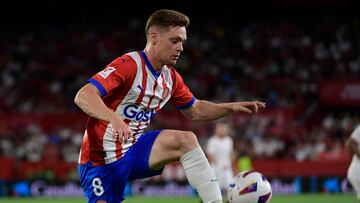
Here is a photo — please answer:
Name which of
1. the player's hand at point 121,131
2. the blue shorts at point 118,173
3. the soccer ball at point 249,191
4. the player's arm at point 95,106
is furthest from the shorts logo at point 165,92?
the player's hand at point 121,131

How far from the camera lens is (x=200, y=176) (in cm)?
550

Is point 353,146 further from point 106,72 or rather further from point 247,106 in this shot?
point 106,72

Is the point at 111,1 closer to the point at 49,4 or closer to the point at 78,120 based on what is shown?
the point at 49,4

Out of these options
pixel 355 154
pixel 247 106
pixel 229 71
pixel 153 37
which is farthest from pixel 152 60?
pixel 229 71

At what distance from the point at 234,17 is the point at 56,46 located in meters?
7.13

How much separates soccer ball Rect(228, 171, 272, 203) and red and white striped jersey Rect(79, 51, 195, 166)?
3.55ft

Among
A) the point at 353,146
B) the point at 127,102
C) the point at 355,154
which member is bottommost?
the point at 355,154

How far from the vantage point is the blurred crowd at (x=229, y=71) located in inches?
771

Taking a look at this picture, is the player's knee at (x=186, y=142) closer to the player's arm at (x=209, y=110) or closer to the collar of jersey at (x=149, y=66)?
the collar of jersey at (x=149, y=66)

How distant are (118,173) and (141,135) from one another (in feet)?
1.22

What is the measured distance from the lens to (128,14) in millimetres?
28000

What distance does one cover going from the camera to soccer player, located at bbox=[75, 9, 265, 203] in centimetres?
550

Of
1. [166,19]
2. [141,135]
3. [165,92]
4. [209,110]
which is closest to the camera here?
[166,19]

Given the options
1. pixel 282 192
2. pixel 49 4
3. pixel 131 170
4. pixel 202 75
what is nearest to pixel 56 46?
pixel 49 4
